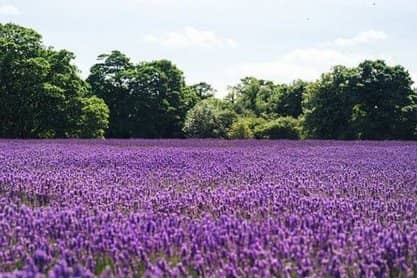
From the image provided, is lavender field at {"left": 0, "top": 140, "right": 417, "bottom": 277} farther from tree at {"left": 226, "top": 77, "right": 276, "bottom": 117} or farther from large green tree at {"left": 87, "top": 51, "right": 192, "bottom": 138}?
tree at {"left": 226, "top": 77, "right": 276, "bottom": 117}

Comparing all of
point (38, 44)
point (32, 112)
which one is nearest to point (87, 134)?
point (32, 112)

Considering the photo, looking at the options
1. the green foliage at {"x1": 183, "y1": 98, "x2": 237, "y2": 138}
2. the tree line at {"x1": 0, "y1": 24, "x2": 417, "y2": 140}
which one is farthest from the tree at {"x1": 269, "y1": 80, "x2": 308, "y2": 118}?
the green foliage at {"x1": 183, "y1": 98, "x2": 237, "y2": 138}

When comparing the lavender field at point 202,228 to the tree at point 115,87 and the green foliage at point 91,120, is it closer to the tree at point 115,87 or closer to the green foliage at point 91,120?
the green foliage at point 91,120

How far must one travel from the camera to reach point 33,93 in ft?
95.4

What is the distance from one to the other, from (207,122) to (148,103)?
5108 mm

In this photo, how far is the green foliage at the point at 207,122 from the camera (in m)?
39.3

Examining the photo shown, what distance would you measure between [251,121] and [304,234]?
121 feet

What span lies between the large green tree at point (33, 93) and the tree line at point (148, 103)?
47mm

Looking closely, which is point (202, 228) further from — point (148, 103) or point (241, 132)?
point (148, 103)

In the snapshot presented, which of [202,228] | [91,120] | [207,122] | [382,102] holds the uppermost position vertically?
[382,102]

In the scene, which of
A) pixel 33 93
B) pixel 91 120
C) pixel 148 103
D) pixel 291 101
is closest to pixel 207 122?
pixel 148 103

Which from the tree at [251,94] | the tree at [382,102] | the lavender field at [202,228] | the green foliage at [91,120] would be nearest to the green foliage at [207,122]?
the green foliage at [91,120]

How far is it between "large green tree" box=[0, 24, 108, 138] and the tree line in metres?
0.05

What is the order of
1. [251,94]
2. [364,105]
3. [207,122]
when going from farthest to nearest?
[251,94] → [207,122] → [364,105]
